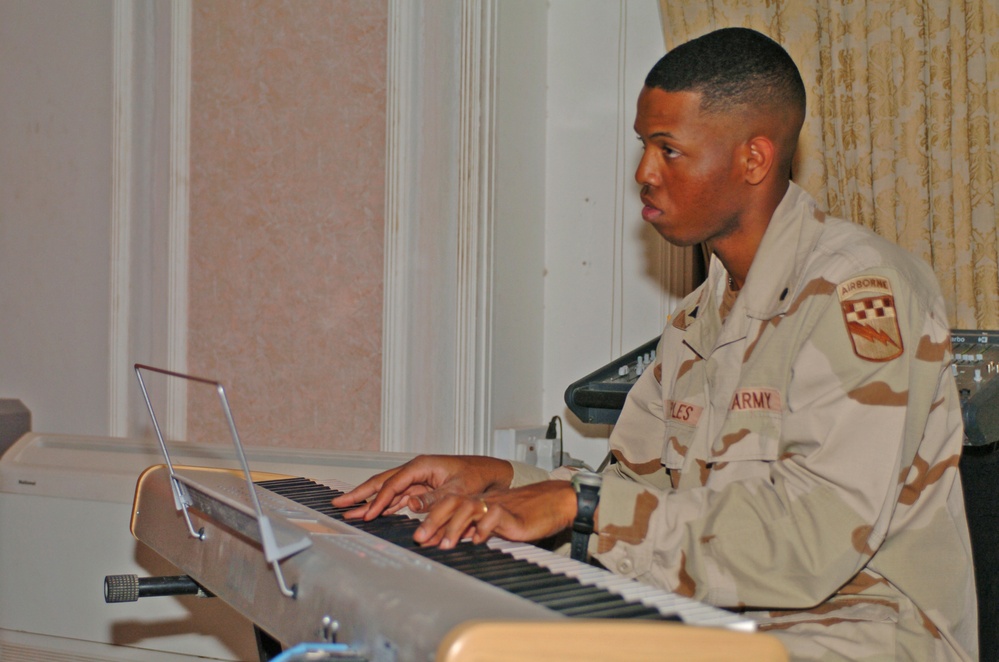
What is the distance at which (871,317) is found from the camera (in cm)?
120

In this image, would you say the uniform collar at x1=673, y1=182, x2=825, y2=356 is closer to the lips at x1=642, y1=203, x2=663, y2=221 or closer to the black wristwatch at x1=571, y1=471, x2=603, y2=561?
the lips at x1=642, y1=203, x2=663, y2=221

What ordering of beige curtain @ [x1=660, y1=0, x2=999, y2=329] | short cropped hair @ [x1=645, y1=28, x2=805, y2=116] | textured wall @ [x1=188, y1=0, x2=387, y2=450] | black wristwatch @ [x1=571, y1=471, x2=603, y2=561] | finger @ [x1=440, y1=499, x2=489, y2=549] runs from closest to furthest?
finger @ [x1=440, y1=499, x2=489, y2=549], black wristwatch @ [x1=571, y1=471, x2=603, y2=561], short cropped hair @ [x1=645, y1=28, x2=805, y2=116], beige curtain @ [x1=660, y1=0, x2=999, y2=329], textured wall @ [x1=188, y1=0, x2=387, y2=450]

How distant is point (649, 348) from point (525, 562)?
1311 millimetres

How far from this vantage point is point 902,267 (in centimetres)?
130

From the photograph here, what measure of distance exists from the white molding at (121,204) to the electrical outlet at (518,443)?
1360mm

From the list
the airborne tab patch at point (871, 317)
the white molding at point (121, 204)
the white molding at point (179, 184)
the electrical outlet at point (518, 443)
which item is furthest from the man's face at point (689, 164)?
the white molding at point (121, 204)

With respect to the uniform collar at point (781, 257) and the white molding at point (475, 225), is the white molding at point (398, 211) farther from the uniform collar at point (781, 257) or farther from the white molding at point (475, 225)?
the uniform collar at point (781, 257)

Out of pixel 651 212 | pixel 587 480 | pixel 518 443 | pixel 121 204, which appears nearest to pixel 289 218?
pixel 121 204

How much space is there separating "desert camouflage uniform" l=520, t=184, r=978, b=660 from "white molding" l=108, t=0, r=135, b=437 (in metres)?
2.33

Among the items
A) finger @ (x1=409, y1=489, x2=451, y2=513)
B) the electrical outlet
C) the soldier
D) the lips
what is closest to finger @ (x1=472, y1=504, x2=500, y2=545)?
the soldier

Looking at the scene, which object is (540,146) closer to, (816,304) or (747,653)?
(816,304)

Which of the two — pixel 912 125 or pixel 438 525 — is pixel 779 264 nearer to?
pixel 438 525

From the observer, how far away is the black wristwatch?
45.4 inches

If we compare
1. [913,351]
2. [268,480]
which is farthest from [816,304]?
[268,480]
